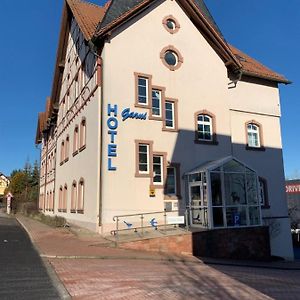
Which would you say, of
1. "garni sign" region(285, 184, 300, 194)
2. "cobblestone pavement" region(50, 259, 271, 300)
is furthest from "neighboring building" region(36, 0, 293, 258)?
"garni sign" region(285, 184, 300, 194)

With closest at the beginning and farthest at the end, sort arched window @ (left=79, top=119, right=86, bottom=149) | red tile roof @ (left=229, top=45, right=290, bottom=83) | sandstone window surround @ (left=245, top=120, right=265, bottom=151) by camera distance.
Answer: arched window @ (left=79, top=119, right=86, bottom=149) → sandstone window surround @ (left=245, top=120, right=265, bottom=151) → red tile roof @ (left=229, top=45, right=290, bottom=83)

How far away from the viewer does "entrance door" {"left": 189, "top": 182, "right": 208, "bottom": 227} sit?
19.2m

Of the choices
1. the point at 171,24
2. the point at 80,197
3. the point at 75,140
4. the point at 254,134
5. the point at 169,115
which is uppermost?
the point at 171,24

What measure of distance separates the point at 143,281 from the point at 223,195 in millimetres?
10292

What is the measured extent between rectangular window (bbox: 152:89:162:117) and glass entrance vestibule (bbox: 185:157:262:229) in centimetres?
350

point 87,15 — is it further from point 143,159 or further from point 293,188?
point 293,188

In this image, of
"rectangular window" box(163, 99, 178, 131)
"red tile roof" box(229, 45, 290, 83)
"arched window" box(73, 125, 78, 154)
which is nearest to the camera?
"rectangular window" box(163, 99, 178, 131)

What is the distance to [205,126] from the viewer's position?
2281 centimetres

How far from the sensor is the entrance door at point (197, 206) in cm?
1925

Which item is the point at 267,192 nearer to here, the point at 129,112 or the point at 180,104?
the point at 180,104

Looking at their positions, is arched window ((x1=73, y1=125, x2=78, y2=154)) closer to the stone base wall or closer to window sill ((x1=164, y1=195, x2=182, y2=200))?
window sill ((x1=164, y1=195, x2=182, y2=200))

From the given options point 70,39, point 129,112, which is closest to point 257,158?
point 129,112

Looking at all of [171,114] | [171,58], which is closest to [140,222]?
[171,114]

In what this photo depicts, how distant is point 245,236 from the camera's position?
18625mm
